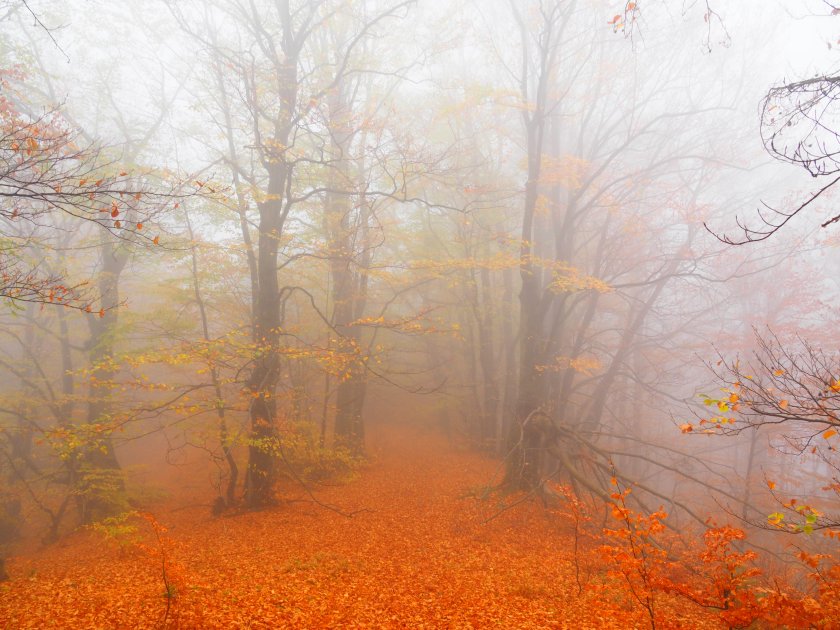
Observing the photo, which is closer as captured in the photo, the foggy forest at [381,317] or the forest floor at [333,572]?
the forest floor at [333,572]

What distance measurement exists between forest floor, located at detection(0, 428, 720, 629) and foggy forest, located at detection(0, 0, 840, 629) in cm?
6

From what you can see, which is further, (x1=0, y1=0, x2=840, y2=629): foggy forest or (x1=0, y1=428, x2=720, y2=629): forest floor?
(x1=0, y1=0, x2=840, y2=629): foggy forest

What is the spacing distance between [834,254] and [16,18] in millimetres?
29188

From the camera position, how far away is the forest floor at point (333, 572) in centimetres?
482

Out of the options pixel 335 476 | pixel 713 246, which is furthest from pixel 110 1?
pixel 713 246

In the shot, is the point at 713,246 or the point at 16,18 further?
the point at 713,246

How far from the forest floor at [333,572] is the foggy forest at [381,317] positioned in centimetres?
6

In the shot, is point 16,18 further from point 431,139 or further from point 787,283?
point 787,283

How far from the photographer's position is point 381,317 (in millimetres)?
9367

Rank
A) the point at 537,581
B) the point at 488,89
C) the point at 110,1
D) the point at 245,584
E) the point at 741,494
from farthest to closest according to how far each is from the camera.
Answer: the point at 741,494, the point at 110,1, the point at 488,89, the point at 537,581, the point at 245,584

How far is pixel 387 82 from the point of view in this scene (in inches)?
610

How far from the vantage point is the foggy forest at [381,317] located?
509 cm

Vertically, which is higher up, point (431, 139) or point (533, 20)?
point (533, 20)

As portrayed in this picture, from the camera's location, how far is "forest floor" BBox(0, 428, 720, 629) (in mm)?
4820
